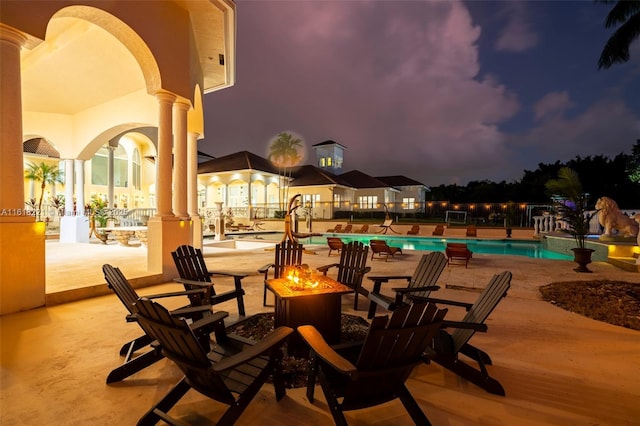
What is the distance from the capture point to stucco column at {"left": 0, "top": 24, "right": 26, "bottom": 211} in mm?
4699

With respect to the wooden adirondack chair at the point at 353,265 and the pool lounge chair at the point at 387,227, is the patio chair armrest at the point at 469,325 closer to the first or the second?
the wooden adirondack chair at the point at 353,265

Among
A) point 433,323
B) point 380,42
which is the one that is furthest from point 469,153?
point 433,323

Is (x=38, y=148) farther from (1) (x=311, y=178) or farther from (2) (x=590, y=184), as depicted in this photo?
(2) (x=590, y=184)

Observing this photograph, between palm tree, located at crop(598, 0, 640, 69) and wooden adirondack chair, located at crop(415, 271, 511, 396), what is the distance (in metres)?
14.5

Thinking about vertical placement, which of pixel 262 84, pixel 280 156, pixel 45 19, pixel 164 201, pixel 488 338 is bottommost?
pixel 488 338

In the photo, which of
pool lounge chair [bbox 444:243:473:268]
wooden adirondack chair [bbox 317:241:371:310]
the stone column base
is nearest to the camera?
the stone column base

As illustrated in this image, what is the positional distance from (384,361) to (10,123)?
649 centimetres

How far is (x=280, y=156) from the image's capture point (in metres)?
40.3

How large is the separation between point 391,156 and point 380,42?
46.3 meters

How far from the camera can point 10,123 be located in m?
4.75

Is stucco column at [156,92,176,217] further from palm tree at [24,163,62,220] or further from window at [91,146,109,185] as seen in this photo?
window at [91,146,109,185]

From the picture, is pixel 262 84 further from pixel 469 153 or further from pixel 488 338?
pixel 469 153

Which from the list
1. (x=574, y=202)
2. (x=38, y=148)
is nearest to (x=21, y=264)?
(x=574, y=202)

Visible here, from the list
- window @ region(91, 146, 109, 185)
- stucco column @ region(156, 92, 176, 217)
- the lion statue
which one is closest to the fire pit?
stucco column @ region(156, 92, 176, 217)
